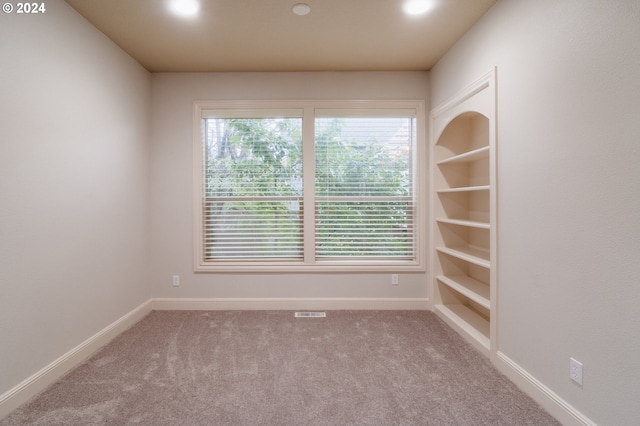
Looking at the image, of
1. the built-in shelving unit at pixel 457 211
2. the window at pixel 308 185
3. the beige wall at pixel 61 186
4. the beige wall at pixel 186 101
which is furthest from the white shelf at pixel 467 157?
the beige wall at pixel 61 186

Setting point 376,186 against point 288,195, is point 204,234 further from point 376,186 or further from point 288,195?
point 376,186

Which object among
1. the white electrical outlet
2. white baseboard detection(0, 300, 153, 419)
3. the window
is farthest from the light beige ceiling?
white baseboard detection(0, 300, 153, 419)

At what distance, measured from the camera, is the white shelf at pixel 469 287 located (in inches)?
98.3

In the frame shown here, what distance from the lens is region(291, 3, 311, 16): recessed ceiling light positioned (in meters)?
2.21

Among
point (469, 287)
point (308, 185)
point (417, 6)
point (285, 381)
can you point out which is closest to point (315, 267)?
point (308, 185)

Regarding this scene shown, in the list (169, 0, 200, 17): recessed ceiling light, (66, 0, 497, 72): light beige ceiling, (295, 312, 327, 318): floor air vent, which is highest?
(66, 0, 497, 72): light beige ceiling

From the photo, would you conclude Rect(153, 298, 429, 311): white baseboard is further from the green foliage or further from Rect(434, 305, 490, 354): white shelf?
the green foliage

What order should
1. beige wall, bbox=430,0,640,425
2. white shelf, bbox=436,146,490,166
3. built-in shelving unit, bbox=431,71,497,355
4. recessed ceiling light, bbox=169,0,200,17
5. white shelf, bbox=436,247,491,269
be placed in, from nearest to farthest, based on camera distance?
1. beige wall, bbox=430,0,640,425
2. recessed ceiling light, bbox=169,0,200,17
3. white shelf, bbox=436,146,490,166
4. white shelf, bbox=436,247,491,269
5. built-in shelving unit, bbox=431,71,497,355

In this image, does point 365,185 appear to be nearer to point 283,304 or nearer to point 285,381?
point 283,304

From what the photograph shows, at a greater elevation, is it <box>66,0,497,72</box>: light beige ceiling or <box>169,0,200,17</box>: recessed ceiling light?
<box>66,0,497,72</box>: light beige ceiling

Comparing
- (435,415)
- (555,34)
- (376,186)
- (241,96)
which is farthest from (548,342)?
(241,96)

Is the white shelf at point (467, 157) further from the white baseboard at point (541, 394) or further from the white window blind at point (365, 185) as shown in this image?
the white baseboard at point (541, 394)

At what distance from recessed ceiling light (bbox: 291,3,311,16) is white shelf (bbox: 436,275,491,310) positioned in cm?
270

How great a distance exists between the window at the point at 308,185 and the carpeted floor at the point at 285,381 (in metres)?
0.84
